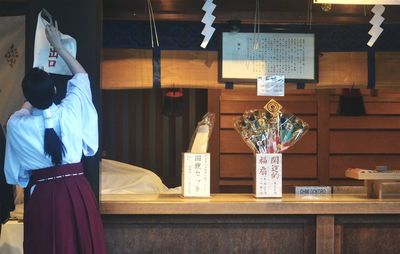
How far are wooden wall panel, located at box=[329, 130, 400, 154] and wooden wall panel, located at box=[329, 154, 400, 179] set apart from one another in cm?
Result: 8

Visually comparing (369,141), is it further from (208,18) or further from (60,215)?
(60,215)

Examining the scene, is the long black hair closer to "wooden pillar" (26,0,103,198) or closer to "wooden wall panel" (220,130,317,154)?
"wooden pillar" (26,0,103,198)

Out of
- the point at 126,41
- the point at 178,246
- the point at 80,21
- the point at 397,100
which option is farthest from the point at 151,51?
the point at 397,100

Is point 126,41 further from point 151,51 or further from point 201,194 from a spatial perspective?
point 201,194

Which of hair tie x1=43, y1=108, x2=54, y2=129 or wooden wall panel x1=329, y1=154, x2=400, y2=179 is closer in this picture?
hair tie x1=43, y1=108, x2=54, y2=129

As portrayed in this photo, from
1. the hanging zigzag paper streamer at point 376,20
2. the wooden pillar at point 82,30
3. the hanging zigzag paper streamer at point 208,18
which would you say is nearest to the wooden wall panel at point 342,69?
the hanging zigzag paper streamer at point 376,20

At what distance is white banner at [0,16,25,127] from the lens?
16.9ft

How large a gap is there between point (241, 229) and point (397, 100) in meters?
5.13

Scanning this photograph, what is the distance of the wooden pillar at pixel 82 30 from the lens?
165 inches

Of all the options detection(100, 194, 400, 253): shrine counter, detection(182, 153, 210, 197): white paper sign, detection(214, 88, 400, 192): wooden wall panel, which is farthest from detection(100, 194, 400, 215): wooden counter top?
detection(214, 88, 400, 192): wooden wall panel

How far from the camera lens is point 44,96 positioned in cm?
339

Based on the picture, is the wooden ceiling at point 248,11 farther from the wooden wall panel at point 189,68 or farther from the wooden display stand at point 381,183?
the wooden display stand at point 381,183

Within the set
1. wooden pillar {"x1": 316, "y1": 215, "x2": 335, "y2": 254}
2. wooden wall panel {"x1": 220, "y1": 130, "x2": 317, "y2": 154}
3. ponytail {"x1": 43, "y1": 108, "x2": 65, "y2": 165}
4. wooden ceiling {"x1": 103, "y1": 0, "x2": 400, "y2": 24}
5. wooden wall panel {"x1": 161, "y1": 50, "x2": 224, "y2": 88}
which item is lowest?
wooden pillar {"x1": 316, "y1": 215, "x2": 335, "y2": 254}

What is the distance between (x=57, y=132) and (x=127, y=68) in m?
1.60
